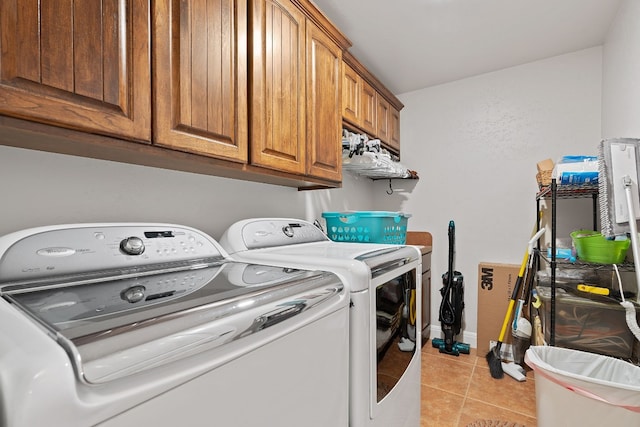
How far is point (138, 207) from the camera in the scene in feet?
4.22

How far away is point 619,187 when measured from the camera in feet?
4.87

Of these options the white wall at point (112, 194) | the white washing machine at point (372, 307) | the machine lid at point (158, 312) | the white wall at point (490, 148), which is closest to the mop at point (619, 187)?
the white washing machine at point (372, 307)

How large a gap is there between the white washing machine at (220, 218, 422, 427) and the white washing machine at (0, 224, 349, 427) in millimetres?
80

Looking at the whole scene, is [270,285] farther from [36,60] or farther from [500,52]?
[500,52]

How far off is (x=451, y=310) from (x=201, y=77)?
2.78 m

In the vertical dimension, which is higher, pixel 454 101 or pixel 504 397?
pixel 454 101

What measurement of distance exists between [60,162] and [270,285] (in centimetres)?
90

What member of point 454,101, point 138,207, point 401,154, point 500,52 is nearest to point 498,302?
point 401,154

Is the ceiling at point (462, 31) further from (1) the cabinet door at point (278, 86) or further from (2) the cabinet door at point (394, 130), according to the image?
(1) the cabinet door at point (278, 86)

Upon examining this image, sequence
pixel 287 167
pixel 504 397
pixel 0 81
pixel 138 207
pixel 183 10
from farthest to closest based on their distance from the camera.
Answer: pixel 504 397 < pixel 287 167 < pixel 138 207 < pixel 183 10 < pixel 0 81

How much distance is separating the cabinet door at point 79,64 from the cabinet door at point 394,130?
8.14 feet

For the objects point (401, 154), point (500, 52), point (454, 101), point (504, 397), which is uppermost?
point (500, 52)

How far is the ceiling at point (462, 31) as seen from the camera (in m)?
1.99

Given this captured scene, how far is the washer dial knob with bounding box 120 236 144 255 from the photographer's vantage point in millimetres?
1012
